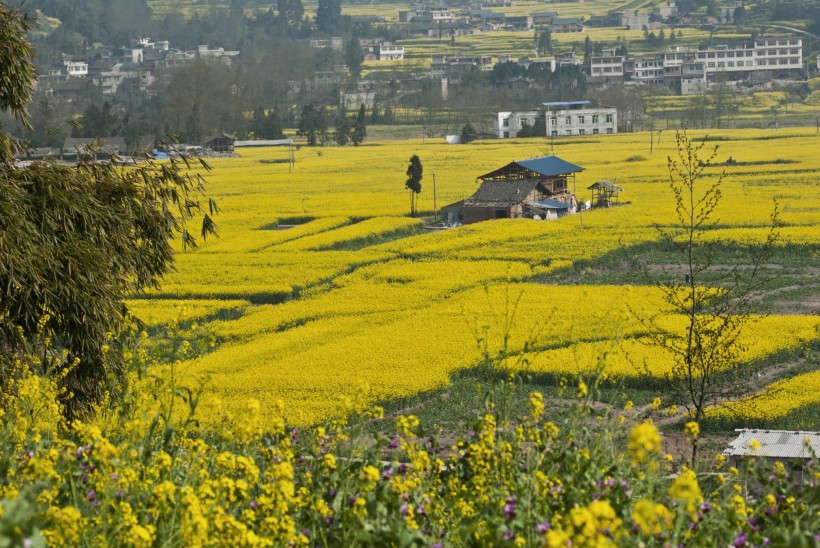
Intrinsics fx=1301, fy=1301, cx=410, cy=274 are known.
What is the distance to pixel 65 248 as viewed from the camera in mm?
10750

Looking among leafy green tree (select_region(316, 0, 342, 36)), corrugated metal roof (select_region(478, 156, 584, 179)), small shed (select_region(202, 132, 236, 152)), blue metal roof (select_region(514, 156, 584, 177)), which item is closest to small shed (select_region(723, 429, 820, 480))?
corrugated metal roof (select_region(478, 156, 584, 179))

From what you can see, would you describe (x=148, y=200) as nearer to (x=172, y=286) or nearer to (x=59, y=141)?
(x=172, y=286)

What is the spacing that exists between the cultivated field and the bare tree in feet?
1.57

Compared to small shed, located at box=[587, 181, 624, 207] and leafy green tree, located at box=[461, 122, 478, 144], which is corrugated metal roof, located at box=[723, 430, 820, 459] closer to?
small shed, located at box=[587, 181, 624, 207]

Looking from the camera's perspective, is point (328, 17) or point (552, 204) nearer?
point (552, 204)

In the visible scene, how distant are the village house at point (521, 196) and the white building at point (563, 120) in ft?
97.9

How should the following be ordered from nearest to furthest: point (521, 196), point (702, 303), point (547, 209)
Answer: point (702, 303), point (547, 209), point (521, 196)

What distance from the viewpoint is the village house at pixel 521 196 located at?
39750 mm

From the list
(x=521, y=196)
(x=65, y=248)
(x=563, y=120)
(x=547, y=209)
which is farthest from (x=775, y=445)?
(x=563, y=120)

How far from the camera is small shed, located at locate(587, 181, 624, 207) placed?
42.4 m

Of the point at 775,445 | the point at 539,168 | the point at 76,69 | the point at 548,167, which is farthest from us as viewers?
the point at 76,69

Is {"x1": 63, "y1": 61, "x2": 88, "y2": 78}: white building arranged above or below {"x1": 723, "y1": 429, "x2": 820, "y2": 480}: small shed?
above

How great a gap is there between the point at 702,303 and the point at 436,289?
7.11 m

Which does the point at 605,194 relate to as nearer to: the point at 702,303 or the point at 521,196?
the point at 521,196
